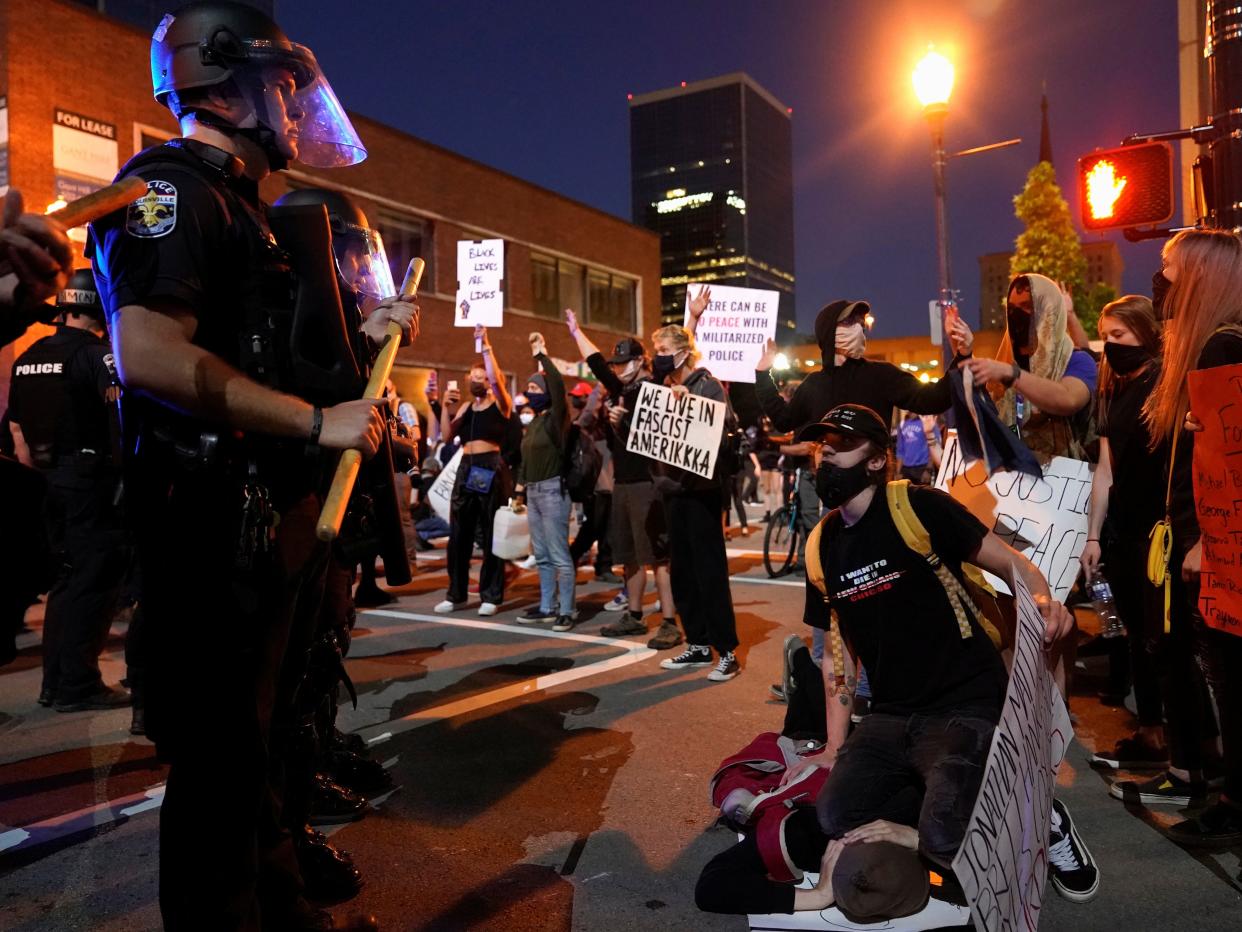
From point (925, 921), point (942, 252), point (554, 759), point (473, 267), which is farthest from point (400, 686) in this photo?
point (942, 252)

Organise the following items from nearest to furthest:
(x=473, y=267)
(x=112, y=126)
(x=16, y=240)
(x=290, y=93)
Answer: (x=16, y=240)
(x=290, y=93)
(x=473, y=267)
(x=112, y=126)

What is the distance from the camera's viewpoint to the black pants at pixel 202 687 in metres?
2.05

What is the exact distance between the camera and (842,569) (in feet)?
11.5

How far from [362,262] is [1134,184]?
239 inches

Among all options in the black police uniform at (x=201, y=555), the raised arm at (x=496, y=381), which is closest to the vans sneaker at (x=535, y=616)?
the raised arm at (x=496, y=381)

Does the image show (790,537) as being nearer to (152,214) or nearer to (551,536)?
(551,536)

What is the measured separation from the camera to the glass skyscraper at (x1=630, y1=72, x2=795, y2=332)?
134 meters

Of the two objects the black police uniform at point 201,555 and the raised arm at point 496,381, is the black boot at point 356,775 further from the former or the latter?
the raised arm at point 496,381

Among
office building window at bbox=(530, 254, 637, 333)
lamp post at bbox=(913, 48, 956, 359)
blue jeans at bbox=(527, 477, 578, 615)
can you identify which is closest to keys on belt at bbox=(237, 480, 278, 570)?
blue jeans at bbox=(527, 477, 578, 615)

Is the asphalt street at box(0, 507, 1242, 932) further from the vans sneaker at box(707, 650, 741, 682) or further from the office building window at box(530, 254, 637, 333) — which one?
the office building window at box(530, 254, 637, 333)

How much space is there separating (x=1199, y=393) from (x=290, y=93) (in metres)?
3.19

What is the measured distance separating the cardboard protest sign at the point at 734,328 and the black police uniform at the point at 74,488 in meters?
5.27

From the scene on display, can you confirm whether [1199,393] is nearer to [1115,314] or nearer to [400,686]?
[1115,314]

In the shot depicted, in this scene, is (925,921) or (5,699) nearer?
(925,921)
